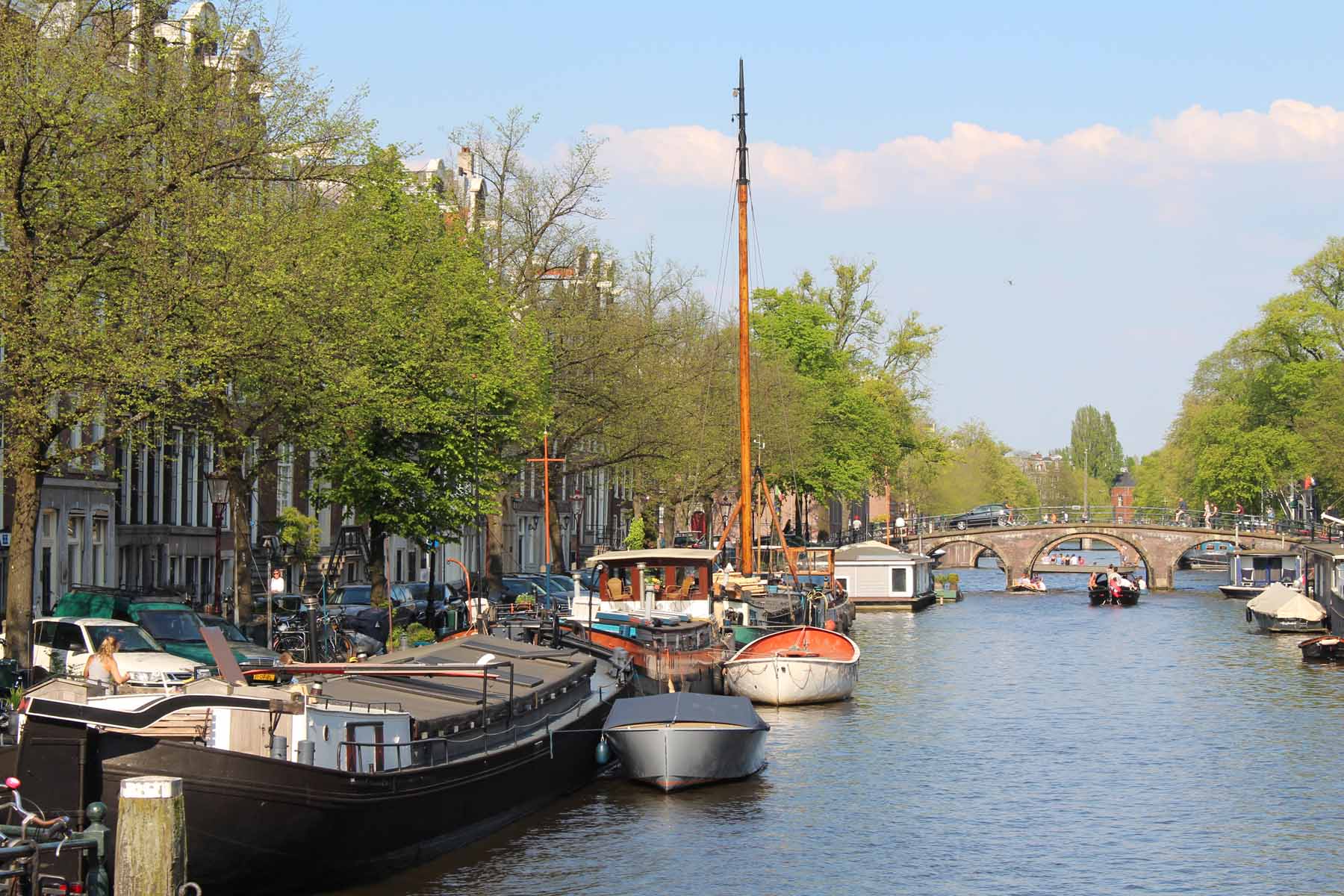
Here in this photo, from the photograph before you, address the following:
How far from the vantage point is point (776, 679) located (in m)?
42.3

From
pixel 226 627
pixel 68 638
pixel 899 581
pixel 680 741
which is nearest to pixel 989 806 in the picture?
pixel 680 741

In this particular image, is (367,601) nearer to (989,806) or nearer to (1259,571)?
(989,806)

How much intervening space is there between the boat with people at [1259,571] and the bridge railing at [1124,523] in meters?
2.33

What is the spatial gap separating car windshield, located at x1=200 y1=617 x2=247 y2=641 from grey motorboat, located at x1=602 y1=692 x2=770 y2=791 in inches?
371

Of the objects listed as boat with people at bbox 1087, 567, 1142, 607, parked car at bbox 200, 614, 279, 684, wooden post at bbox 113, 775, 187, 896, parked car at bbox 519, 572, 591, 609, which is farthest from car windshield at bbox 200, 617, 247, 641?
boat with people at bbox 1087, 567, 1142, 607

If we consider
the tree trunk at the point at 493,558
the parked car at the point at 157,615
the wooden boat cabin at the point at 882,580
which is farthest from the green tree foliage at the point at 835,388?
the parked car at the point at 157,615

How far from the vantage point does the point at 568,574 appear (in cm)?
6831

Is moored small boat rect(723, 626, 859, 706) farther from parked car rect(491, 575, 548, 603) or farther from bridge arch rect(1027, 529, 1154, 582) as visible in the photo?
bridge arch rect(1027, 529, 1154, 582)

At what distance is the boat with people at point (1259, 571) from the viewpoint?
9712 cm

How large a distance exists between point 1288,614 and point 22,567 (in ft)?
179

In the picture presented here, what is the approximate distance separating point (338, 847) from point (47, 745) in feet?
12.9

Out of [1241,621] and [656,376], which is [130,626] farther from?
[1241,621]

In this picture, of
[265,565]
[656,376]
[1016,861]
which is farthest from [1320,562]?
[1016,861]

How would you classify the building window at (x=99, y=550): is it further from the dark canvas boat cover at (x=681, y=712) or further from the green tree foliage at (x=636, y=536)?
the green tree foliage at (x=636, y=536)
